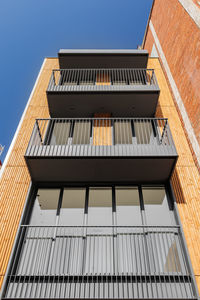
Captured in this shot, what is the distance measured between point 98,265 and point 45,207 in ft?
8.46

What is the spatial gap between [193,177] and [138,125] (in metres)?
3.62

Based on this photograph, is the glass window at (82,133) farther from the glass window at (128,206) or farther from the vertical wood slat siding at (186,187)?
the vertical wood slat siding at (186,187)

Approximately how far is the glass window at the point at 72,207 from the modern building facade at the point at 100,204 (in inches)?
1.3

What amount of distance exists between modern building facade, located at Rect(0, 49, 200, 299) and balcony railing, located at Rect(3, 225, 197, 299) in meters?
0.02

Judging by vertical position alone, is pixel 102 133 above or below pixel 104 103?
below

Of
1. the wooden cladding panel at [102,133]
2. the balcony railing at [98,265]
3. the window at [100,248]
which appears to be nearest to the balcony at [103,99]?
the wooden cladding panel at [102,133]

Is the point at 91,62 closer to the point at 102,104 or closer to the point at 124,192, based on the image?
the point at 102,104

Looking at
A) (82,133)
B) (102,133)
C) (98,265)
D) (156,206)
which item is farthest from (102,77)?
(98,265)

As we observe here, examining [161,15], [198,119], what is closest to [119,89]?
[198,119]

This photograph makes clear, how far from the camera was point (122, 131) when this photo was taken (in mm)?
9906

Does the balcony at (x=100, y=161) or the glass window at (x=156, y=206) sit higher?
the balcony at (x=100, y=161)

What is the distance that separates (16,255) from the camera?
5746 millimetres

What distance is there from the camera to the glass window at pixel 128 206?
260 inches

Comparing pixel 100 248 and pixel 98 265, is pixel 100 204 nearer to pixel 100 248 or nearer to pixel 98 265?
pixel 100 248
